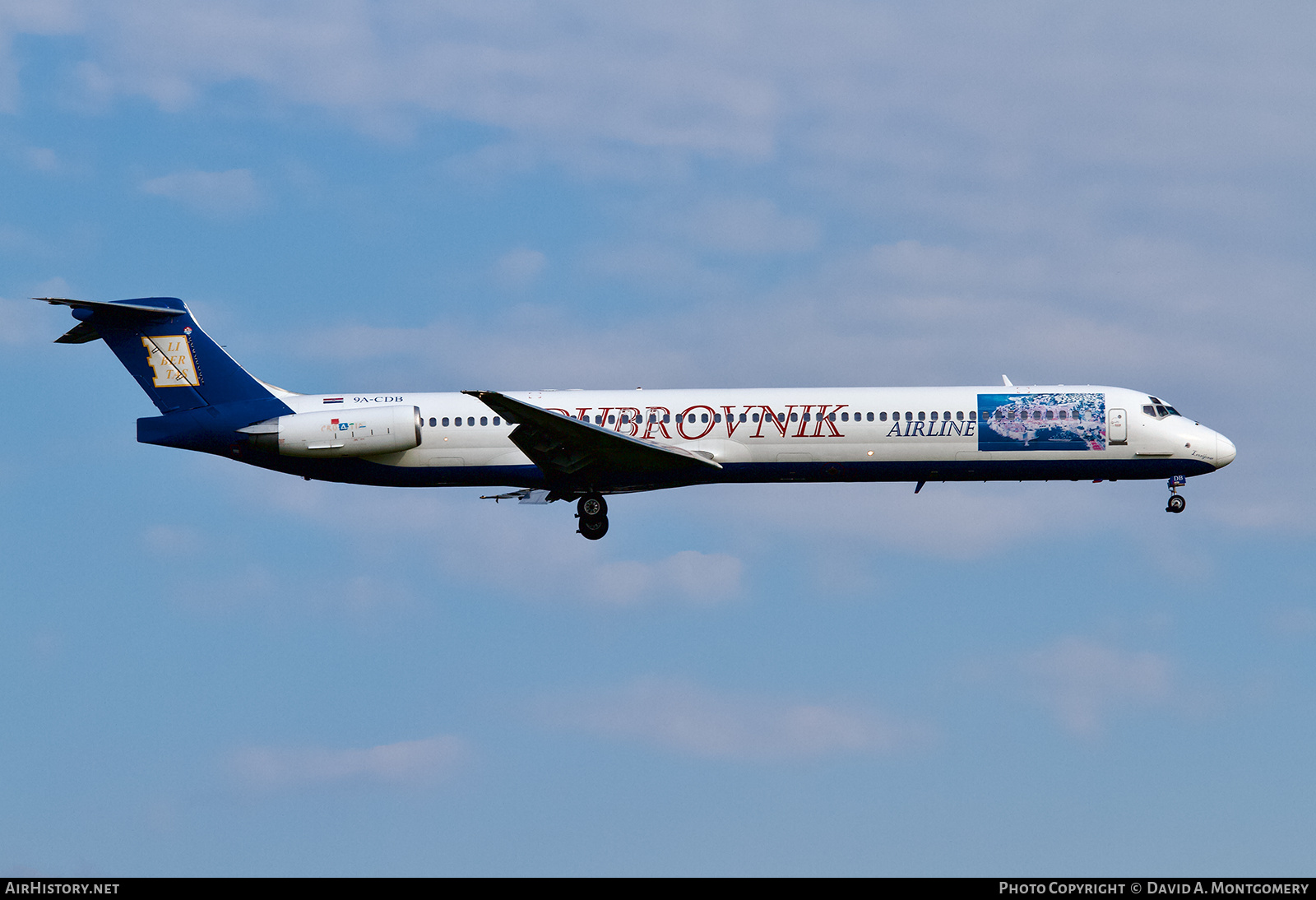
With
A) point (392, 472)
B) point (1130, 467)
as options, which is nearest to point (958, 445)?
point (1130, 467)

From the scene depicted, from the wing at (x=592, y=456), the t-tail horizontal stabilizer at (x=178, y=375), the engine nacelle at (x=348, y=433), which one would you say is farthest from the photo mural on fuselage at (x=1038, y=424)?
the t-tail horizontal stabilizer at (x=178, y=375)

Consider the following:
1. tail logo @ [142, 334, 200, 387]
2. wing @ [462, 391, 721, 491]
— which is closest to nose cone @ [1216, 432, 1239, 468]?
wing @ [462, 391, 721, 491]

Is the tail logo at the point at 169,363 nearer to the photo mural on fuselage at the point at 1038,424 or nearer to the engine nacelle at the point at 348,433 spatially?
the engine nacelle at the point at 348,433

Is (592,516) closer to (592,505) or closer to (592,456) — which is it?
(592,505)

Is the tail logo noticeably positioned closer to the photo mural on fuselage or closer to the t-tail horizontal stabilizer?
the t-tail horizontal stabilizer

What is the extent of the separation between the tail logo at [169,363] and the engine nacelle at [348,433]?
313 centimetres

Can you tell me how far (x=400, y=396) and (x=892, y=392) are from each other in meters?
12.8

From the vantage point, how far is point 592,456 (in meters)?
38.1

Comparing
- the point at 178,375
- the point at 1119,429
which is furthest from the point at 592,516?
the point at 1119,429

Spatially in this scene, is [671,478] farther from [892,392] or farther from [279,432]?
[279,432]

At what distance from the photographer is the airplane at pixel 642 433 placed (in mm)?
37844

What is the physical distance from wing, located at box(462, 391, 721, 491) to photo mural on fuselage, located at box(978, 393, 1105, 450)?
22.8ft

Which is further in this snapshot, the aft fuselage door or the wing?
the aft fuselage door

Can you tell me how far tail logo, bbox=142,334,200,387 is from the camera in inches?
1554
